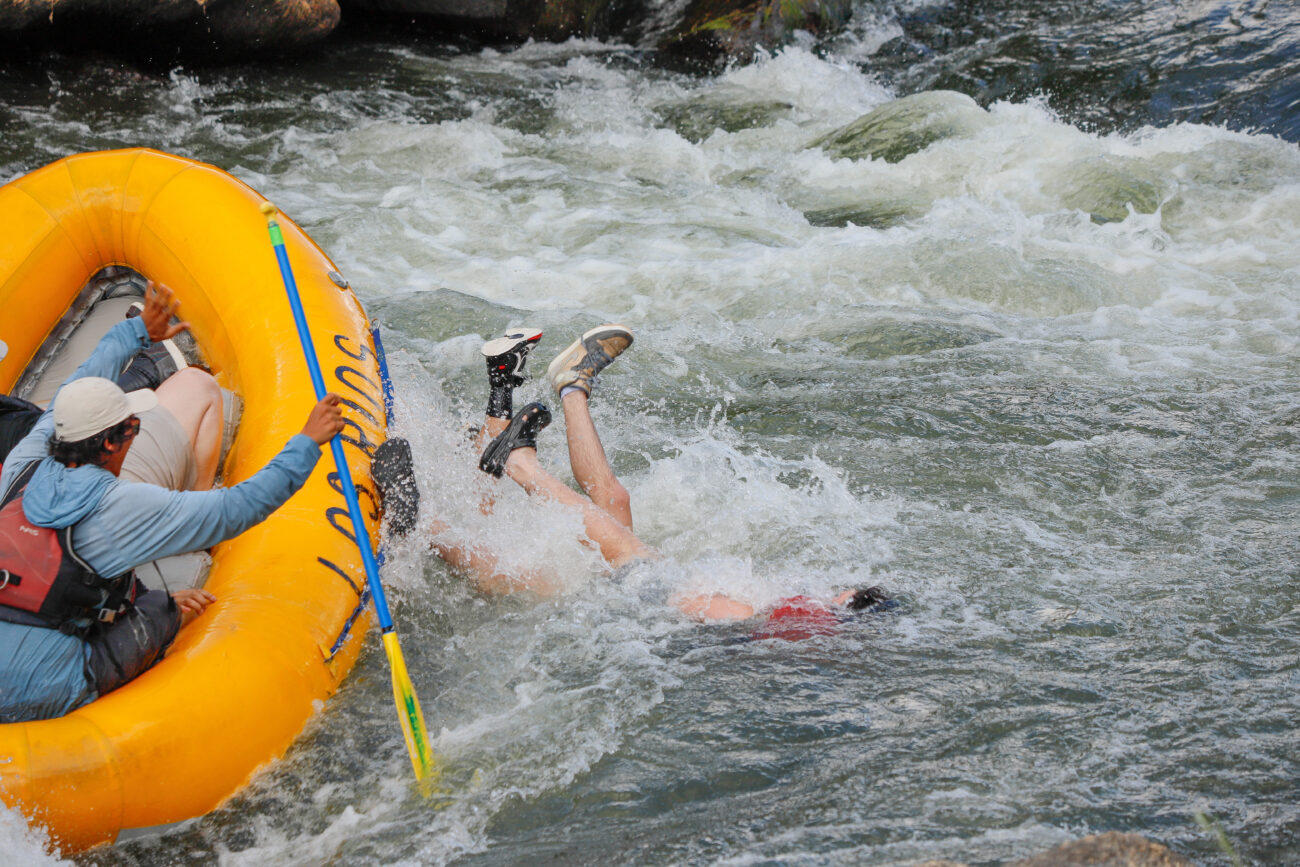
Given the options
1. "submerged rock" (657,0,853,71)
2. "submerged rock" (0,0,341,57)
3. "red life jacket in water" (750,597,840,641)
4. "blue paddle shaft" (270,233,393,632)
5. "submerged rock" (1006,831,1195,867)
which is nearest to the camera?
"submerged rock" (1006,831,1195,867)

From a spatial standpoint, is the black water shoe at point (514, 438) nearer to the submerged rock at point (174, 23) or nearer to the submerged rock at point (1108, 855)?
the submerged rock at point (1108, 855)

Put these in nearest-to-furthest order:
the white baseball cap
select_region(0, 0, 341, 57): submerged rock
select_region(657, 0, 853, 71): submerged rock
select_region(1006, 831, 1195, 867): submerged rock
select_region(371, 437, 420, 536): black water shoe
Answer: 1. select_region(1006, 831, 1195, 867): submerged rock
2. the white baseball cap
3. select_region(371, 437, 420, 536): black water shoe
4. select_region(0, 0, 341, 57): submerged rock
5. select_region(657, 0, 853, 71): submerged rock

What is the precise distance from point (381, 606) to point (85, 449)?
3.00 ft

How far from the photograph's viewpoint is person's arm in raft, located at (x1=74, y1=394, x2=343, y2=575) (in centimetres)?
250

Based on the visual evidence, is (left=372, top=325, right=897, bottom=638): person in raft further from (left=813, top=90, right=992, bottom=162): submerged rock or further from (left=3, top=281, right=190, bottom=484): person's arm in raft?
(left=813, top=90, right=992, bottom=162): submerged rock

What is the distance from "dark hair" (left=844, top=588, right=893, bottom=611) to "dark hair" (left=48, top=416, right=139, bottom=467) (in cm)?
221

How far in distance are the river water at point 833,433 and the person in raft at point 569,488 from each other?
0.07m

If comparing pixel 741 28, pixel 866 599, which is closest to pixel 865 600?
pixel 866 599

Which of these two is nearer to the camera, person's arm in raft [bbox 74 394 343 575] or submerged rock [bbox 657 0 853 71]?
person's arm in raft [bbox 74 394 343 575]

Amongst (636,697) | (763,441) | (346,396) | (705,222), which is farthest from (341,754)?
(705,222)

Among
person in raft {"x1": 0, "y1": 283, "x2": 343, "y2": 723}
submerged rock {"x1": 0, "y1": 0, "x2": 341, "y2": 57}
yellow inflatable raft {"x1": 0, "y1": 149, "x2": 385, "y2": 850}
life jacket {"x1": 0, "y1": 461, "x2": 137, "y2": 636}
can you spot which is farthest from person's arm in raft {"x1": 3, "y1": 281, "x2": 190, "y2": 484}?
submerged rock {"x1": 0, "y1": 0, "x2": 341, "y2": 57}

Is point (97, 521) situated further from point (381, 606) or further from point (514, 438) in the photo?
point (514, 438)

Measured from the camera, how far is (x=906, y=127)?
26.0 feet

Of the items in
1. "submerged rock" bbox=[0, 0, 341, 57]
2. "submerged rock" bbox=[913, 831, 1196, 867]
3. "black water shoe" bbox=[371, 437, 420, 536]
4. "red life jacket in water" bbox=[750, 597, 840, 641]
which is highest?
"submerged rock" bbox=[0, 0, 341, 57]
